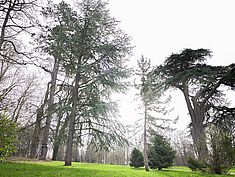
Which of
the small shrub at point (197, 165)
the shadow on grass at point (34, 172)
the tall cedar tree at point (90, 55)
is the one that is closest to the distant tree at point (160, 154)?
the small shrub at point (197, 165)

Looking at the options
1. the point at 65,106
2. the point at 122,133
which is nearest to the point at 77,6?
the point at 65,106

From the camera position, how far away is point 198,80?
16812 mm

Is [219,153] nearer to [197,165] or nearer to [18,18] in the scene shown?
[197,165]

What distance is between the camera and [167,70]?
64.2 feet

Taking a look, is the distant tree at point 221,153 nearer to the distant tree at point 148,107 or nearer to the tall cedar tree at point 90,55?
the distant tree at point 148,107

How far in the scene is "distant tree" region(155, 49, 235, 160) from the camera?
15.9 metres

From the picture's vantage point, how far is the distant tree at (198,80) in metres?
15.9

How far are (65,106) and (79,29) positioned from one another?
5.38 m

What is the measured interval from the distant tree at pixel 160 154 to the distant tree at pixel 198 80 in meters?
3.33

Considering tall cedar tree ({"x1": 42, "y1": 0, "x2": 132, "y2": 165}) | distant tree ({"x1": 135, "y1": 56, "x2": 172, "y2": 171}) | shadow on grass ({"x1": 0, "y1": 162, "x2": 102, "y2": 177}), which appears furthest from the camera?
distant tree ({"x1": 135, "y1": 56, "x2": 172, "y2": 171})

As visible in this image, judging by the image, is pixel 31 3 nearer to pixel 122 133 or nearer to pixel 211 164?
pixel 122 133

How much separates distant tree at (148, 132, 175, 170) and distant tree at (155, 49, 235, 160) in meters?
3.33

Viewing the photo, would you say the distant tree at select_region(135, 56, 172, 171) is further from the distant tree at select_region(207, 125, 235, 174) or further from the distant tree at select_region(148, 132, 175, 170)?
the distant tree at select_region(207, 125, 235, 174)

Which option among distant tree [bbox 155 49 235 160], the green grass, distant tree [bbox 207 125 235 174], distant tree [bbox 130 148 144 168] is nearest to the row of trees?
the green grass
